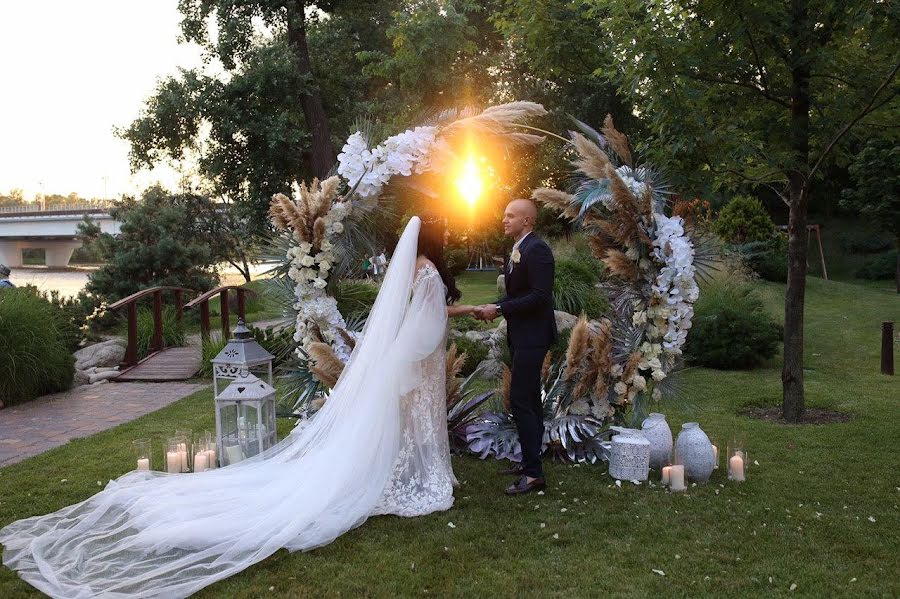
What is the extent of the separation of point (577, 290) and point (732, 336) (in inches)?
101

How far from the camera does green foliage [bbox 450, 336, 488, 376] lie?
10.3 m

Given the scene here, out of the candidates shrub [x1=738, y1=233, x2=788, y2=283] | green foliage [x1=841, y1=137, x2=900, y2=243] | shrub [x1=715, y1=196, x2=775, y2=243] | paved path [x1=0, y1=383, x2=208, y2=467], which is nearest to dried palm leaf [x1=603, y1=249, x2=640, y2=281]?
paved path [x1=0, y1=383, x2=208, y2=467]

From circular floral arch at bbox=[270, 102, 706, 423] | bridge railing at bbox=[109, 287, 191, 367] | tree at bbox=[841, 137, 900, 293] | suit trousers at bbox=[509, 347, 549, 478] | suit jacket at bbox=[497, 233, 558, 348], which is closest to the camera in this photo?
suit jacket at bbox=[497, 233, 558, 348]

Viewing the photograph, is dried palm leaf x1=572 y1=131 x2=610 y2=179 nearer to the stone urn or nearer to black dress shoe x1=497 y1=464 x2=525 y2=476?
the stone urn

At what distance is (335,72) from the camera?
1994 centimetres

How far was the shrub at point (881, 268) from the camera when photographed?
88.3 ft

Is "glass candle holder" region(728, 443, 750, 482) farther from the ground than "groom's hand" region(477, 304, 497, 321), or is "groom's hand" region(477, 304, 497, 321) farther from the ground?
"groom's hand" region(477, 304, 497, 321)

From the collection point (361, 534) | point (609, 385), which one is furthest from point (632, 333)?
point (361, 534)

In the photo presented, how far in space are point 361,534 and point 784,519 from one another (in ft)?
9.02

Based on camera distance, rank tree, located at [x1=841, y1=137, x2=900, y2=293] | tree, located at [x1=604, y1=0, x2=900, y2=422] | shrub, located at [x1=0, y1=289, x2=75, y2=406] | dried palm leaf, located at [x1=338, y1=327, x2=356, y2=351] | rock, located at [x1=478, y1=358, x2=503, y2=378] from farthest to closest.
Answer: tree, located at [x1=841, y1=137, x2=900, y2=293]
rock, located at [x1=478, y1=358, x2=503, y2=378]
shrub, located at [x1=0, y1=289, x2=75, y2=406]
tree, located at [x1=604, y1=0, x2=900, y2=422]
dried palm leaf, located at [x1=338, y1=327, x2=356, y2=351]

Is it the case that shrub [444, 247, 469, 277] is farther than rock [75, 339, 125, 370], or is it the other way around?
shrub [444, 247, 469, 277]

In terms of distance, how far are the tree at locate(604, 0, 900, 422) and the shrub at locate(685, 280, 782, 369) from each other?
120 inches

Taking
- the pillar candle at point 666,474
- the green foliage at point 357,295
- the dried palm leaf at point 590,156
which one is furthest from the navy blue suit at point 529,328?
the green foliage at point 357,295

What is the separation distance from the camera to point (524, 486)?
5.27 metres
